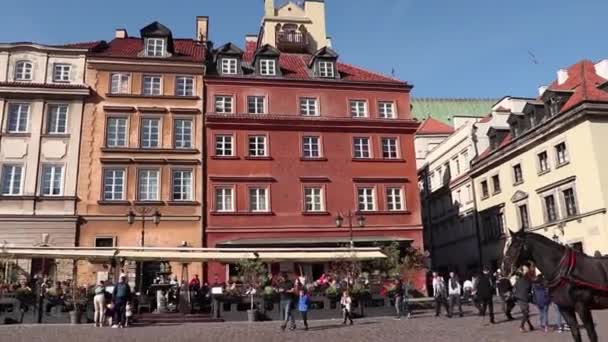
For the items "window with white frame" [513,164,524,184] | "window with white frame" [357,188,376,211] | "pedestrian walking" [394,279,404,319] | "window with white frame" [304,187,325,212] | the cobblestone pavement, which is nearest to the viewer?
the cobblestone pavement

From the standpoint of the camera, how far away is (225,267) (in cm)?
3058

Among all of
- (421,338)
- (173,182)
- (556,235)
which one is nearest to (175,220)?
(173,182)

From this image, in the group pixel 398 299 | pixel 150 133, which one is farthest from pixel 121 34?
pixel 398 299

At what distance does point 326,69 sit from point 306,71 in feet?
4.69

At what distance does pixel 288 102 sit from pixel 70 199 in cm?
1367


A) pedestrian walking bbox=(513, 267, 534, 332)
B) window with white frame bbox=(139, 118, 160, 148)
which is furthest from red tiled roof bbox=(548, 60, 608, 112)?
window with white frame bbox=(139, 118, 160, 148)

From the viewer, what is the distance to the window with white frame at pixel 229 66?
34344 mm

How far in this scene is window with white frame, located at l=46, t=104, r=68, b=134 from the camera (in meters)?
31.1

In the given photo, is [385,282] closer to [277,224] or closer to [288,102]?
[277,224]

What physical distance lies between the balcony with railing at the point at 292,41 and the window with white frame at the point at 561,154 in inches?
717

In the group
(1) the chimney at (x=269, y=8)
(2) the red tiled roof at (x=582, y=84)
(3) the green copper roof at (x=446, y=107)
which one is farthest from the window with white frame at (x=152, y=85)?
(3) the green copper roof at (x=446, y=107)

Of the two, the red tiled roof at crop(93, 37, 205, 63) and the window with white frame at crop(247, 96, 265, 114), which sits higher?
the red tiled roof at crop(93, 37, 205, 63)

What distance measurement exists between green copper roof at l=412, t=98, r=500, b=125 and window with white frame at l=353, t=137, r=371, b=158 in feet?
122

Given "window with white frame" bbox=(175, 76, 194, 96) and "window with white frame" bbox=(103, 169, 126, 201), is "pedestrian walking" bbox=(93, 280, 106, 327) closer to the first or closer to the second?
"window with white frame" bbox=(103, 169, 126, 201)
